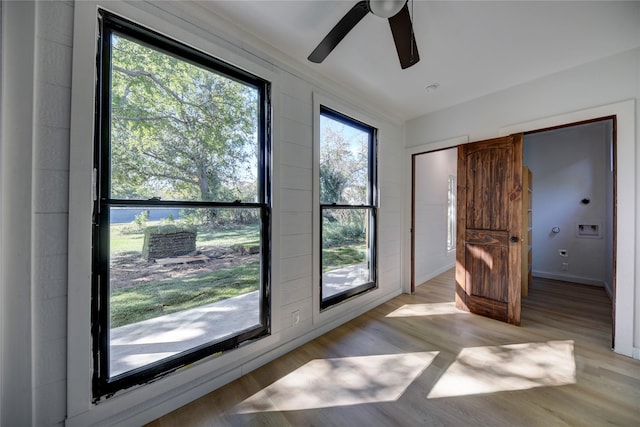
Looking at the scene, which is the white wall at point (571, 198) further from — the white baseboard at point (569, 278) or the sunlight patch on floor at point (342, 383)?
the sunlight patch on floor at point (342, 383)

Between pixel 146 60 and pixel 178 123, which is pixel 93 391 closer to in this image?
pixel 178 123

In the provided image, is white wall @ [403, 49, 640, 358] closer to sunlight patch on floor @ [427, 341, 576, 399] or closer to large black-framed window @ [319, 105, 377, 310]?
sunlight patch on floor @ [427, 341, 576, 399]

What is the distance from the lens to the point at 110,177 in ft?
4.42

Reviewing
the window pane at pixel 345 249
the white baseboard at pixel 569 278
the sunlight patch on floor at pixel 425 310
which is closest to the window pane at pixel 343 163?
the window pane at pixel 345 249

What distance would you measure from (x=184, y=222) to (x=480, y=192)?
3206 millimetres

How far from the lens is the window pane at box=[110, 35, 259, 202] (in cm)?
140

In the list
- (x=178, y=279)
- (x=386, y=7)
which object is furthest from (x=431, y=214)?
(x=178, y=279)

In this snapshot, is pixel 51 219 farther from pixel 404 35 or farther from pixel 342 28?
pixel 404 35

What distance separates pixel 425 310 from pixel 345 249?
1.35 metres

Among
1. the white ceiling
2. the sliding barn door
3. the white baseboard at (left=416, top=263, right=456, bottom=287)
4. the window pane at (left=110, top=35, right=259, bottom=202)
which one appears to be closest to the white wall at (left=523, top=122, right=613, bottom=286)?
the white baseboard at (left=416, top=263, right=456, bottom=287)

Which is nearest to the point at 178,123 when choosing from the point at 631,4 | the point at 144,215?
the point at 144,215

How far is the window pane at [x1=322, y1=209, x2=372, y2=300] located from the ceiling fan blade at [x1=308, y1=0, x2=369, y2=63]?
4.68ft

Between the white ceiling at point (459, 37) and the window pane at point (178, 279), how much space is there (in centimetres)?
144

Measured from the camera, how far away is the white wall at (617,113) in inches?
80.9
